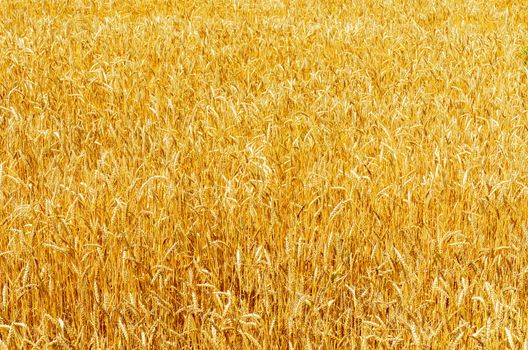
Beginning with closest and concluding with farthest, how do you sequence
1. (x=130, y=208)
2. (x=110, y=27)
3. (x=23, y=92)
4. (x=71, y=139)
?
(x=130, y=208) → (x=71, y=139) → (x=23, y=92) → (x=110, y=27)

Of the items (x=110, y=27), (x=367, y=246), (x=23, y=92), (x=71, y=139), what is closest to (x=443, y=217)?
(x=367, y=246)

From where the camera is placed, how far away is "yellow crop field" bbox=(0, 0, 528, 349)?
190 centimetres

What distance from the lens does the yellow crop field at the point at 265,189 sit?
74.6 inches

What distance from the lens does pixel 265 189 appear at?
2.60 m

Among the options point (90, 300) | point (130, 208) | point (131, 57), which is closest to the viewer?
point (90, 300)

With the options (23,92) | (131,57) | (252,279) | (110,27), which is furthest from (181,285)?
(110,27)

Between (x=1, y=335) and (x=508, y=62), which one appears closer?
(x=1, y=335)

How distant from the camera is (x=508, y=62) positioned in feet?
16.8

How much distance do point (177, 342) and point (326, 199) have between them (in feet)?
3.22

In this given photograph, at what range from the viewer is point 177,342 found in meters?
1.85

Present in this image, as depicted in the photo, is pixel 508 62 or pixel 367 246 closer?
pixel 367 246

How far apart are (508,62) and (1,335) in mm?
4148

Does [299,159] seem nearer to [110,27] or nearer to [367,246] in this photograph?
[367,246]

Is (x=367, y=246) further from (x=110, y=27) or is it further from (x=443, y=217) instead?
(x=110, y=27)
